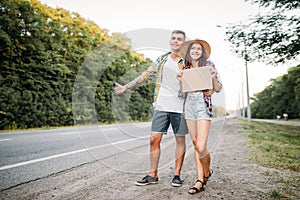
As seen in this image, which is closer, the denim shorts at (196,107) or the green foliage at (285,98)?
the denim shorts at (196,107)

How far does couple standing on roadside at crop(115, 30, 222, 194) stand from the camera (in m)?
2.90

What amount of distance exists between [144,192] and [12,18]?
14.7 meters

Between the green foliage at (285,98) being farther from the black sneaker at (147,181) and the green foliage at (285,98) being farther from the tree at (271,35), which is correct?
the black sneaker at (147,181)

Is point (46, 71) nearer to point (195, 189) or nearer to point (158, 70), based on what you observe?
point (158, 70)

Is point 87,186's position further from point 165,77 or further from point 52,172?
point 165,77

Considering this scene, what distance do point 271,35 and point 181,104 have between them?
8.54 m

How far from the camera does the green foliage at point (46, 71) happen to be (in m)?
13.6

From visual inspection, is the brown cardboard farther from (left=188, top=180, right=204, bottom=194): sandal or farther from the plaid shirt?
(left=188, top=180, right=204, bottom=194): sandal

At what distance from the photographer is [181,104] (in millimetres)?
3100

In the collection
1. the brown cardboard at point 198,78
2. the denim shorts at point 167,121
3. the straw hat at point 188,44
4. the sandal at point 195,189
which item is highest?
the straw hat at point 188,44

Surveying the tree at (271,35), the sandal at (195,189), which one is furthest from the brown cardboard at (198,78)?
the tree at (271,35)

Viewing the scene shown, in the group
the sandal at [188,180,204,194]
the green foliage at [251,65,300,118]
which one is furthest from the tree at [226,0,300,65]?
the green foliage at [251,65,300,118]

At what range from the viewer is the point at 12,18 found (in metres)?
14.2

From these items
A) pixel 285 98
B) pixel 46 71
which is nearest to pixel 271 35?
pixel 46 71
